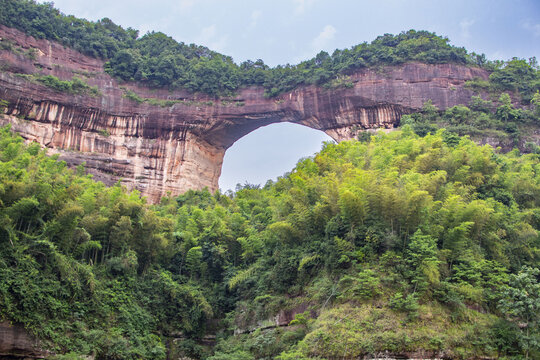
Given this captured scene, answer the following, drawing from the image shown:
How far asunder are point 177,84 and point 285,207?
1364 cm

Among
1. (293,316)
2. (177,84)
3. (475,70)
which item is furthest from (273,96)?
(293,316)

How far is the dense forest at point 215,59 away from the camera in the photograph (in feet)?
79.6

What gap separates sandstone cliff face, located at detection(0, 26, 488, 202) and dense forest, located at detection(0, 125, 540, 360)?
7.86 m

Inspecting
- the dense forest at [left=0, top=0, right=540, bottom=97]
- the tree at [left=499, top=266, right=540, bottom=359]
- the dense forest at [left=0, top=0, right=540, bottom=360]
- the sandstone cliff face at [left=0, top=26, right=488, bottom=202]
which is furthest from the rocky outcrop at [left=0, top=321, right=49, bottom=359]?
the dense forest at [left=0, top=0, right=540, bottom=97]

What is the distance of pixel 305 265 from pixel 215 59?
17597mm

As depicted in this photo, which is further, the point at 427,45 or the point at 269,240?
the point at 427,45

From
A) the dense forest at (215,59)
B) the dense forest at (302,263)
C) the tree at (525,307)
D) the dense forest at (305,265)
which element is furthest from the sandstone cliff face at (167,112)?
the tree at (525,307)

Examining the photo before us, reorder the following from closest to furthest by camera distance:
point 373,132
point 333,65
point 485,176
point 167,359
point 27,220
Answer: point 27,220 < point 167,359 < point 485,176 < point 373,132 < point 333,65

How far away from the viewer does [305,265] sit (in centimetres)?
1272

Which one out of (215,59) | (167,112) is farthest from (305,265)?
(215,59)

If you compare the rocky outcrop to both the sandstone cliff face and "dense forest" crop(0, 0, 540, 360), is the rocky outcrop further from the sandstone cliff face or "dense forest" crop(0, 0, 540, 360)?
the sandstone cliff face

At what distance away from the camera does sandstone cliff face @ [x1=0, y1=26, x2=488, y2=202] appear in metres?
23.1

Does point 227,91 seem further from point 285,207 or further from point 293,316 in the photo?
point 293,316

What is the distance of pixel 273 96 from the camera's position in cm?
2562
